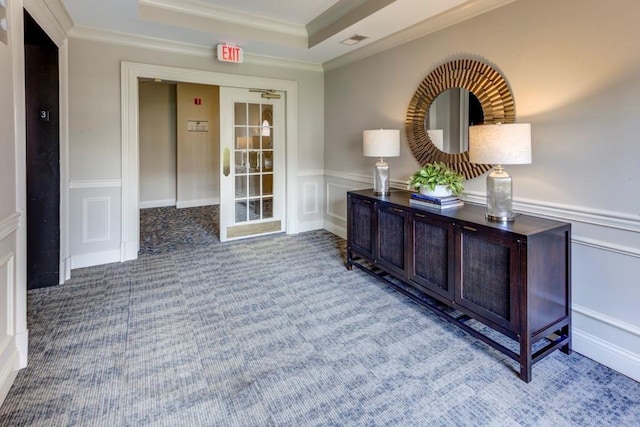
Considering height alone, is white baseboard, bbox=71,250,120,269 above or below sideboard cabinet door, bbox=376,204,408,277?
below

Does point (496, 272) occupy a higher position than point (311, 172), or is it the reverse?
point (311, 172)

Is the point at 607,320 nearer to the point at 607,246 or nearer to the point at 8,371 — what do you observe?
the point at 607,246

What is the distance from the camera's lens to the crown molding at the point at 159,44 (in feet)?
11.7

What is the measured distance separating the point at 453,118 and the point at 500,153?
1065 millimetres

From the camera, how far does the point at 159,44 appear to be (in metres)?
3.94

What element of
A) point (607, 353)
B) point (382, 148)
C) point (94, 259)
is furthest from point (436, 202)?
point (94, 259)

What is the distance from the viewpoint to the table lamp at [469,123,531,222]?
213cm

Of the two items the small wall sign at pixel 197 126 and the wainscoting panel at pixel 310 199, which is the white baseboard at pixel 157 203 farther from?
the wainscoting panel at pixel 310 199

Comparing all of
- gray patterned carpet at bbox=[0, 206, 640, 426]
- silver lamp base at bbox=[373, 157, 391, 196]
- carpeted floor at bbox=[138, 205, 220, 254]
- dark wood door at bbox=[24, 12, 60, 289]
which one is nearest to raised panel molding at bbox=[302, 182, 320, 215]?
carpeted floor at bbox=[138, 205, 220, 254]

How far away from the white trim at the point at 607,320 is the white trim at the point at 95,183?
4367 millimetres

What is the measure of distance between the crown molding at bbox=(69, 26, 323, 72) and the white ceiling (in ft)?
0.18

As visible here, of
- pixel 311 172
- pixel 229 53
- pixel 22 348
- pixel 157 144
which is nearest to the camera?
pixel 22 348

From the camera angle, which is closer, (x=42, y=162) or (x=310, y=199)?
(x=42, y=162)

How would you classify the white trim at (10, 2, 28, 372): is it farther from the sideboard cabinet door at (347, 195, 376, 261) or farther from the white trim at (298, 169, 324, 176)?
the white trim at (298, 169, 324, 176)
